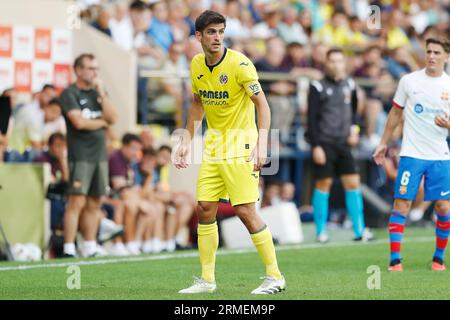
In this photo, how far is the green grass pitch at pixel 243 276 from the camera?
30.9ft

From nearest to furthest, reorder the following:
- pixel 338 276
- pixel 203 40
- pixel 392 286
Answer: pixel 203 40 → pixel 392 286 → pixel 338 276

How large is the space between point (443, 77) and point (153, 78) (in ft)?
25.5

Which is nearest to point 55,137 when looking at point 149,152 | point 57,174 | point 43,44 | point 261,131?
point 57,174

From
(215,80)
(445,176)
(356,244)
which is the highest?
(215,80)

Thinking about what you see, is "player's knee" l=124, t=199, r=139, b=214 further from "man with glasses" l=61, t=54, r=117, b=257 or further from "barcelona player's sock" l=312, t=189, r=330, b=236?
"barcelona player's sock" l=312, t=189, r=330, b=236

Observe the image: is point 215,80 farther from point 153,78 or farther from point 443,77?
point 153,78

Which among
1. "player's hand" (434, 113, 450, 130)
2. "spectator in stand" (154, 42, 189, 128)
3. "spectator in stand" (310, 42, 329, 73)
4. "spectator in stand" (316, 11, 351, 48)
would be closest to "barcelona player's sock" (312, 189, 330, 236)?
"spectator in stand" (154, 42, 189, 128)

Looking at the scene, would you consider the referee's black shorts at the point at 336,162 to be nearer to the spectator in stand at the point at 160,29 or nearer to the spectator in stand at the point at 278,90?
the spectator in stand at the point at 278,90

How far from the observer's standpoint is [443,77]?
11.5m

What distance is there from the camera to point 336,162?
16.1 metres

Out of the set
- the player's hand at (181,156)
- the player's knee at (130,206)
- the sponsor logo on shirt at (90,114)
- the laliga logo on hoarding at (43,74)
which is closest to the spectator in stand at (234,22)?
the laliga logo on hoarding at (43,74)

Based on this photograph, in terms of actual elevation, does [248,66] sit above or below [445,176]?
above
